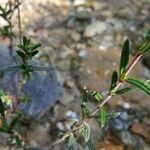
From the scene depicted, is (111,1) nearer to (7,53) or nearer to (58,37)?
(58,37)

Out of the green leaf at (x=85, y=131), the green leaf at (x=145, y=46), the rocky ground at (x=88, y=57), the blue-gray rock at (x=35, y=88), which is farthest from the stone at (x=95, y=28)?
the green leaf at (x=145, y=46)

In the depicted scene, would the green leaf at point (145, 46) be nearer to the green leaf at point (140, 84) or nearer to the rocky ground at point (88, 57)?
the green leaf at point (140, 84)

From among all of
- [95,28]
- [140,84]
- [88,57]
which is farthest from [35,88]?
[140,84]

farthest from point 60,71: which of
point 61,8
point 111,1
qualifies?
A: point 111,1

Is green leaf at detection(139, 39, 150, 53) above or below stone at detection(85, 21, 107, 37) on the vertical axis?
above

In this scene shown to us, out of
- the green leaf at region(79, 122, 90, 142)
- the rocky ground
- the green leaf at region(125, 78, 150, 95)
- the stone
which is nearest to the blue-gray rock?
the rocky ground

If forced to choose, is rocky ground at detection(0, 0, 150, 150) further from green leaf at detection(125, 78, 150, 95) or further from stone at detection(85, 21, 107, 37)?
green leaf at detection(125, 78, 150, 95)

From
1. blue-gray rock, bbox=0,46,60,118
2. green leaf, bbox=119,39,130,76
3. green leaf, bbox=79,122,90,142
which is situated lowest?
blue-gray rock, bbox=0,46,60,118
